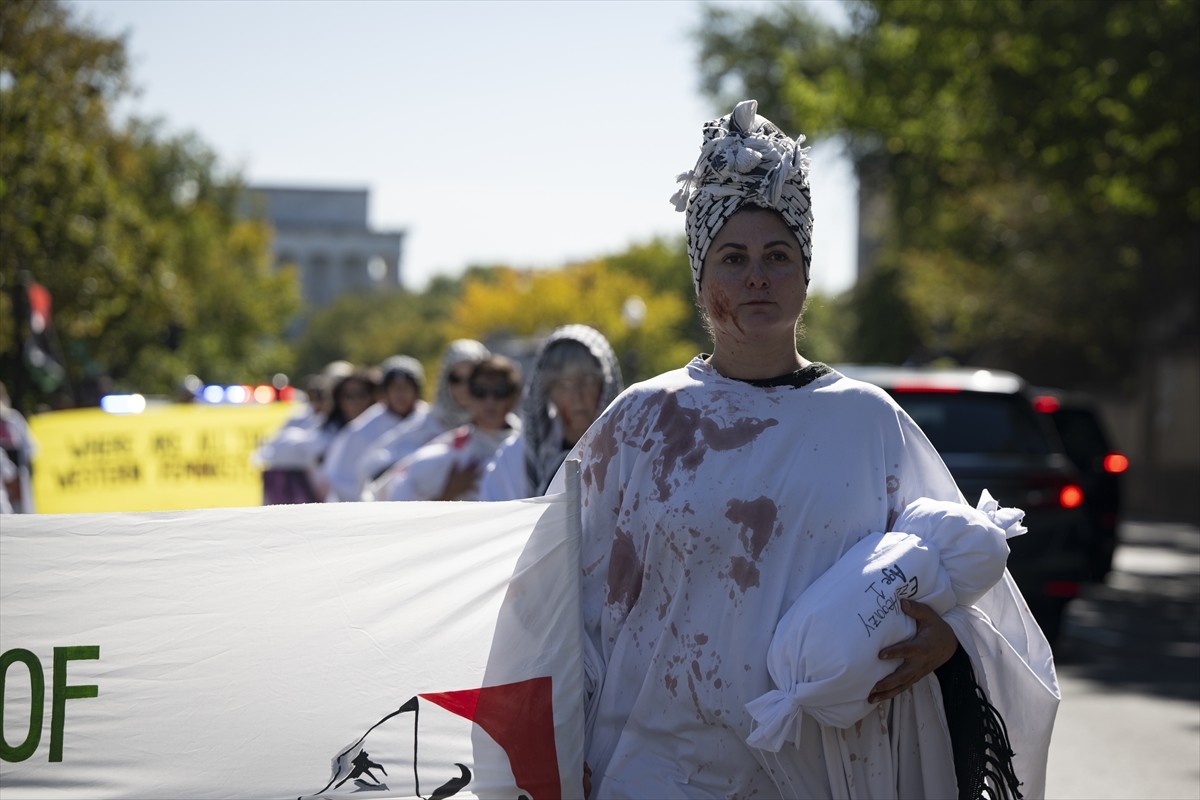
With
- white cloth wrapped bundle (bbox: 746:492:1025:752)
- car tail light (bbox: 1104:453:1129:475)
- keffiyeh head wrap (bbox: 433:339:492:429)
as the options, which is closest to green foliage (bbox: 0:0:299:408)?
car tail light (bbox: 1104:453:1129:475)

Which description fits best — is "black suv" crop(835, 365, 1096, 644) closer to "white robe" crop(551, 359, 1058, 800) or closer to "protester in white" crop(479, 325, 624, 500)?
"protester in white" crop(479, 325, 624, 500)

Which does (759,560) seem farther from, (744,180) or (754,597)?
(744,180)

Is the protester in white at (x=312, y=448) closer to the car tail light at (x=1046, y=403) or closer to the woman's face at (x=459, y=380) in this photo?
the woman's face at (x=459, y=380)

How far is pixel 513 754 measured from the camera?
3764 mm

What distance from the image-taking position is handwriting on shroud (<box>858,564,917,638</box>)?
3.21 meters

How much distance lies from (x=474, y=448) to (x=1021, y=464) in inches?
159

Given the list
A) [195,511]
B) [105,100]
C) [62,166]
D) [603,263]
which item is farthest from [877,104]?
[603,263]

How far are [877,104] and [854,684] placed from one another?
852 inches

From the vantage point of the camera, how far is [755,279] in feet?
11.5

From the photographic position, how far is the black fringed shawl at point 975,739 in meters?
3.39

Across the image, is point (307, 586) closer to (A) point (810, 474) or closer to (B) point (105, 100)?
(A) point (810, 474)

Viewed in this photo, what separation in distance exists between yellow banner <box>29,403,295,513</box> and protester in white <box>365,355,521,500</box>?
9065 millimetres

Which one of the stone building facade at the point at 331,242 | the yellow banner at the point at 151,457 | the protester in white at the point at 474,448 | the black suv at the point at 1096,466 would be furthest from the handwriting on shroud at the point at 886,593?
the stone building facade at the point at 331,242

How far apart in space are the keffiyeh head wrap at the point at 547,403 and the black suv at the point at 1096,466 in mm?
10858
